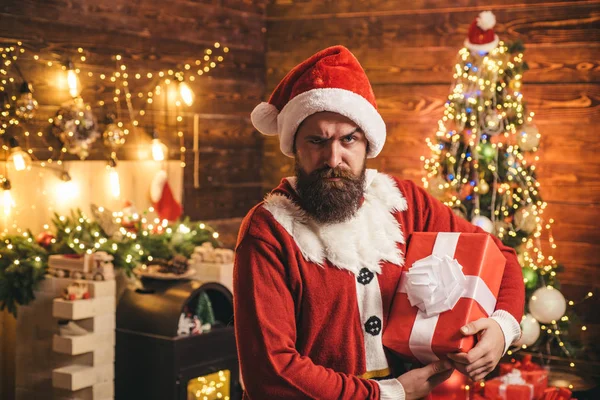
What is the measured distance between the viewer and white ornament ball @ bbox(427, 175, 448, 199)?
156 inches

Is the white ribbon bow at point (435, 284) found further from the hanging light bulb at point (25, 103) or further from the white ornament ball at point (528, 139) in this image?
the hanging light bulb at point (25, 103)

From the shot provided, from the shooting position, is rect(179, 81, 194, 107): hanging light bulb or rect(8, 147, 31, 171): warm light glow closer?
rect(8, 147, 31, 171): warm light glow

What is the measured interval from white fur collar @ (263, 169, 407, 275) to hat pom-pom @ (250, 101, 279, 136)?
16 centimetres

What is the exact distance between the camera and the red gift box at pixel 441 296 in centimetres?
174

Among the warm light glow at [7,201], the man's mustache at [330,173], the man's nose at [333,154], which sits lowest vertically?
the warm light glow at [7,201]

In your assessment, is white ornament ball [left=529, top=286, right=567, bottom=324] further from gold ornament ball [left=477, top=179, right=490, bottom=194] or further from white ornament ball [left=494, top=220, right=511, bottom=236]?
gold ornament ball [left=477, top=179, right=490, bottom=194]

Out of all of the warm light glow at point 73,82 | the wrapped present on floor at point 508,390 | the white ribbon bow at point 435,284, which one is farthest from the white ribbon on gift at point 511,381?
the warm light glow at point 73,82

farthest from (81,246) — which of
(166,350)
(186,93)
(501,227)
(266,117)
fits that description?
(501,227)

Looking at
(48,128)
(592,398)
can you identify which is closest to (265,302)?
(48,128)

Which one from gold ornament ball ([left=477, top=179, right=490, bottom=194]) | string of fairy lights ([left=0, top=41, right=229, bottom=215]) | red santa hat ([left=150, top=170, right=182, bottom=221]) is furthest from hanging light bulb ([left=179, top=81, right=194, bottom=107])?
gold ornament ball ([left=477, top=179, right=490, bottom=194])

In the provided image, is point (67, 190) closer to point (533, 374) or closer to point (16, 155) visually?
point (16, 155)

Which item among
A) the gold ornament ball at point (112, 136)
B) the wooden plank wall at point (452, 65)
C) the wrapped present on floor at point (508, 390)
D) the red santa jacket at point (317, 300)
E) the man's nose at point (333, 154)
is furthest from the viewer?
the wooden plank wall at point (452, 65)

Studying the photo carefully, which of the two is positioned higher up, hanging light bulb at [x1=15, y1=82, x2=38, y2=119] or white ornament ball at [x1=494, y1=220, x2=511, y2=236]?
hanging light bulb at [x1=15, y1=82, x2=38, y2=119]

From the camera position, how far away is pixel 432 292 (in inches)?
69.0
